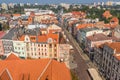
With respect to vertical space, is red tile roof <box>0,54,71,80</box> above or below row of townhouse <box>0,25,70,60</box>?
above

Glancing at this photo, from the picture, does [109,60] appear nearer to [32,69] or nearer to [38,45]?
Answer: [32,69]

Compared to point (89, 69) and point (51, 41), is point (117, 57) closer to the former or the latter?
point (89, 69)

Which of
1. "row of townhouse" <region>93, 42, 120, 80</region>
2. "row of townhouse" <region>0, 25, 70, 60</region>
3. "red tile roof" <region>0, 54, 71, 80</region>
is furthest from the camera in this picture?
"row of townhouse" <region>0, 25, 70, 60</region>

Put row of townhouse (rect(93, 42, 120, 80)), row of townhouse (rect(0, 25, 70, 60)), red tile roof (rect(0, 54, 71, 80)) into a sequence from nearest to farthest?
red tile roof (rect(0, 54, 71, 80)) < row of townhouse (rect(93, 42, 120, 80)) < row of townhouse (rect(0, 25, 70, 60))

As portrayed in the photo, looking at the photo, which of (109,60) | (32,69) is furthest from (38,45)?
(32,69)

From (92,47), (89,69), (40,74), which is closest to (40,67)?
(40,74)

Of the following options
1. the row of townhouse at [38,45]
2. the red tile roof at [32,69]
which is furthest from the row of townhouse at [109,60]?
the red tile roof at [32,69]

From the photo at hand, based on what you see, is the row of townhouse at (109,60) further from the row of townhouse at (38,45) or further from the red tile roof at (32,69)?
the red tile roof at (32,69)

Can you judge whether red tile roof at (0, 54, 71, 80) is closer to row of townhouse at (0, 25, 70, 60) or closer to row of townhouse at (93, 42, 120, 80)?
row of townhouse at (93, 42, 120, 80)

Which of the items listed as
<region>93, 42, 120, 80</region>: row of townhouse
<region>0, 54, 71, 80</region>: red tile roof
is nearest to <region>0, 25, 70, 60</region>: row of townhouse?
<region>93, 42, 120, 80</region>: row of townhouse
